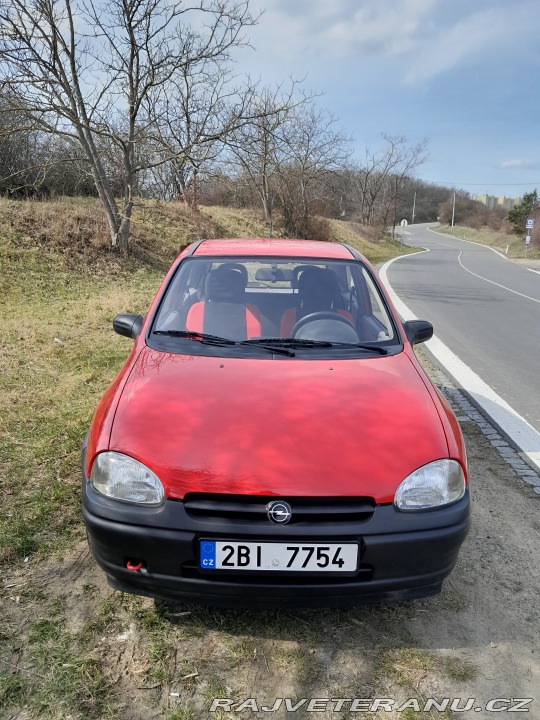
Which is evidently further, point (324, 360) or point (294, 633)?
point (324, 360)

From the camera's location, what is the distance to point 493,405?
18.0 feet

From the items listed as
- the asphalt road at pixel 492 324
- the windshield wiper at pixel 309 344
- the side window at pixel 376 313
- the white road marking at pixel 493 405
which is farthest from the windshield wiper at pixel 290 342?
the asphalt road at pixel 492 324

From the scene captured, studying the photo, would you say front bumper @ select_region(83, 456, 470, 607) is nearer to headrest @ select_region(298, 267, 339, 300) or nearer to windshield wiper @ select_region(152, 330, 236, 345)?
windshield wiper @ select_region(152, 330, 236, 345)

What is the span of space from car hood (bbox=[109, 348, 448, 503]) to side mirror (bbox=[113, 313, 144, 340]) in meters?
0.72

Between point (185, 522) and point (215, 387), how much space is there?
72 centimetres

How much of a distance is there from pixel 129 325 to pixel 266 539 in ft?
6.56

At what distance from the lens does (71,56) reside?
13.2 m

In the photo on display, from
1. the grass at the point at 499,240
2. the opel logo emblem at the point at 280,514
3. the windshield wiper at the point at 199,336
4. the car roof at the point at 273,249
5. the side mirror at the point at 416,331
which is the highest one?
the car roof at the point at 273,249

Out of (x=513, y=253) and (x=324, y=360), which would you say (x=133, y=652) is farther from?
(x=513, y=253)

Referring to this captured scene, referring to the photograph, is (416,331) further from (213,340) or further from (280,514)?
(280,514)

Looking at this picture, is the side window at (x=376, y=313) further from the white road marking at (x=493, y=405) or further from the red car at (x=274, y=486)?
the white road marking at (x=493, y=405)

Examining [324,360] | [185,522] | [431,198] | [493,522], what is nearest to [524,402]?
[493,522]

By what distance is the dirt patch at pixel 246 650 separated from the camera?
2.05 metres

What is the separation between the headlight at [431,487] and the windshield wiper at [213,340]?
3.48 ft
